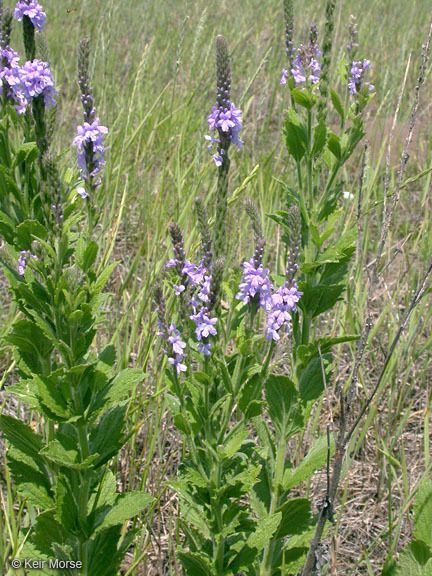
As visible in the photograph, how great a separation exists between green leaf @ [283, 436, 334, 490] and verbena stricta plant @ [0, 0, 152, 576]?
1.63ft

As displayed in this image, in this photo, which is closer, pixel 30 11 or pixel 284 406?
pixel 30 11

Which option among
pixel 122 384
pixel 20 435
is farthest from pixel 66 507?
pixel 122 384

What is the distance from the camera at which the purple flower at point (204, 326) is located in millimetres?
1569

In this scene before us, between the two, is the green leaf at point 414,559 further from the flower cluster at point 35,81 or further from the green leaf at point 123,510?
the flower cluster at point 35,81

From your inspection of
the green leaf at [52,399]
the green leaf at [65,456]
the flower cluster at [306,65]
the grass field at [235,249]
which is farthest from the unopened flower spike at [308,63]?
the green leaf at [65,456]

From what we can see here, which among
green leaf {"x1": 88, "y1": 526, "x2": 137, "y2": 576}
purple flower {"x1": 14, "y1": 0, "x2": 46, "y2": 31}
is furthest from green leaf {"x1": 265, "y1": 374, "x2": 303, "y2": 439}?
purple flower {"x1": 14, "y1": 0, "x2": 46, "y2": 31}

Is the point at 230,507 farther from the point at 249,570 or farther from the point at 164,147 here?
the point at 164,147

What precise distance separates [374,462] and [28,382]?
1.87 meters

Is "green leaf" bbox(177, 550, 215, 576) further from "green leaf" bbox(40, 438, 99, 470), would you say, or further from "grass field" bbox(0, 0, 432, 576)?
"green leaf" bbox(40, 438, 99, 470)

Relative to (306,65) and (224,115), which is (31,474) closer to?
(224,115)

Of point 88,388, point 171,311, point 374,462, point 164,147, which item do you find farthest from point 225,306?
point 88,388

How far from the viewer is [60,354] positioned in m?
1.80

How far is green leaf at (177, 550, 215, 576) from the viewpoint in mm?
1771

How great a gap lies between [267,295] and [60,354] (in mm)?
665
